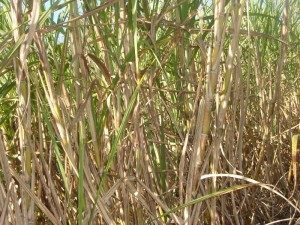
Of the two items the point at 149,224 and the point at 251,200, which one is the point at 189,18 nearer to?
the point at 149,224

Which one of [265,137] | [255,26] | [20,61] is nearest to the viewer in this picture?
[20,61]

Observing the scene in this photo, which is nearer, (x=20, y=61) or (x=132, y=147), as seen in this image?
(x=20, y=61)

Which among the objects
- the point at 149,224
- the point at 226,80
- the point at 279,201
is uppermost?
the point at 226,80

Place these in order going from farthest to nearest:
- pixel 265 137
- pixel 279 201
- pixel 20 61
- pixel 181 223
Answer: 1. pixel 279 201
2. pixel 265 137
3. pixel 181 223
4. pixel 20 61

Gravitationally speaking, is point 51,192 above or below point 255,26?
below

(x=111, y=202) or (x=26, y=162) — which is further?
(x=111, y=202)

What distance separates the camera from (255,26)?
142 centimetres

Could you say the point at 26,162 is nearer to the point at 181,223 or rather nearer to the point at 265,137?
the point at 181,223

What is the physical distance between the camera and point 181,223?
2.41 ft

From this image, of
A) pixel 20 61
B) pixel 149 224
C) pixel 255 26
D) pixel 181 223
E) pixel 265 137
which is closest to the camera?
pixel 20 61

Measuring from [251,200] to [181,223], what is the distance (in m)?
0.44

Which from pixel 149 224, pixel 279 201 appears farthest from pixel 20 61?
pixel 279 201

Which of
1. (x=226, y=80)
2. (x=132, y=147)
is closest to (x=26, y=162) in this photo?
(x=132, y=147)

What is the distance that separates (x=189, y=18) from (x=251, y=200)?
0.49 metres
